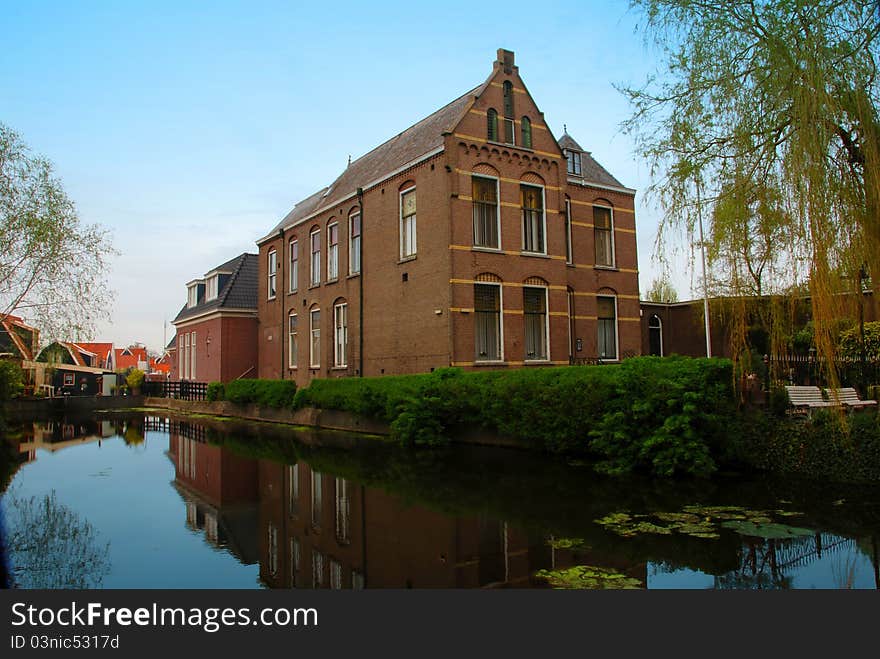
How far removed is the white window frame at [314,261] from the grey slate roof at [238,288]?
8349mm

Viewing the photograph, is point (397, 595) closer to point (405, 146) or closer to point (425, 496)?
point (425, 496)

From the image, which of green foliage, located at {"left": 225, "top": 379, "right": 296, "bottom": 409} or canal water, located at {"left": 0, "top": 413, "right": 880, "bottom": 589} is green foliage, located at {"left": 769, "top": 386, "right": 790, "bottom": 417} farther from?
green foliage, located at {"left": 225, "top": 379, "right": 296, "bottom": 409}

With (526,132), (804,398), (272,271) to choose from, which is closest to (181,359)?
(272,271)

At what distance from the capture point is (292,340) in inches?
1168

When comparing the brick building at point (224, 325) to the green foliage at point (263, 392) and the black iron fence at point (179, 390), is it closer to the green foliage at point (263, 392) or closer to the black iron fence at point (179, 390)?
the black iron fence at point (179, 390)

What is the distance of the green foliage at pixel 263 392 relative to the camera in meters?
25.1

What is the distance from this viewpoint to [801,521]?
745cm

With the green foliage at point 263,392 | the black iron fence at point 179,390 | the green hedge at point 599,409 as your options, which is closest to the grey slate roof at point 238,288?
the black iron fence at point 179,390

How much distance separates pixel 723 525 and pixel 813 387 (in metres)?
5.27

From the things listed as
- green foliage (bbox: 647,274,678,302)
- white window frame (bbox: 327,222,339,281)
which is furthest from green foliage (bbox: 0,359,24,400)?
green foliage (bbox: 647,274,678,302)

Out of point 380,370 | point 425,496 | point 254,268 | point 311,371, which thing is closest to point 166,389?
point 254,268

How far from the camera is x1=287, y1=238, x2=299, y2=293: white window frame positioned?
29734 millimetres

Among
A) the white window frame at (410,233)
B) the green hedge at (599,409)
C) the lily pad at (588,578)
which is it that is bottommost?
the lily pad at (588,578)

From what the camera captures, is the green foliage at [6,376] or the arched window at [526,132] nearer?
the arched window at [526,132]
